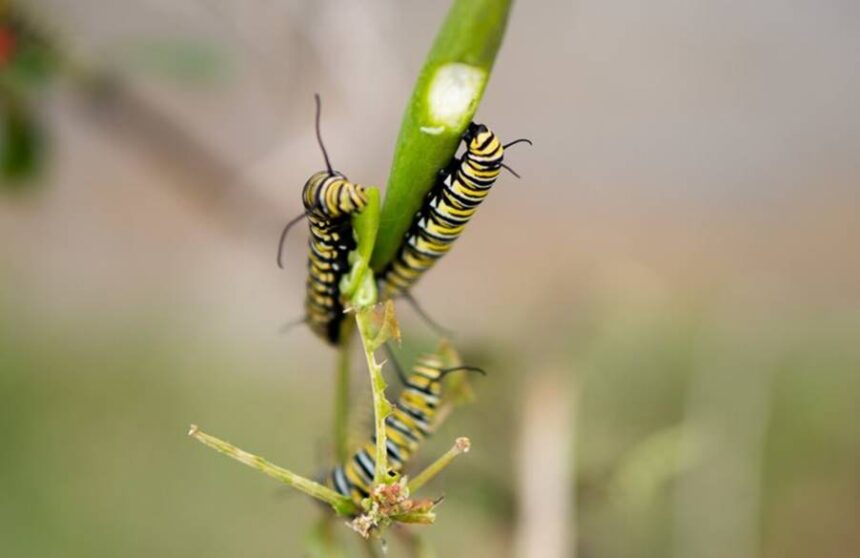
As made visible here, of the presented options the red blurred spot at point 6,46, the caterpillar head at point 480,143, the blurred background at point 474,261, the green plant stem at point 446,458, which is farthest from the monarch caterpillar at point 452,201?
the red blurred spot at point 6,46

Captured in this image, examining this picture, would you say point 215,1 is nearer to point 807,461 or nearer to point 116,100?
point 116,100

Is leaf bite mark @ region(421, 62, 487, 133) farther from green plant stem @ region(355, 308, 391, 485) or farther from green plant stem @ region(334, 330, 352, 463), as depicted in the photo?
green plant stem @ region(334, 330, 352, 463)

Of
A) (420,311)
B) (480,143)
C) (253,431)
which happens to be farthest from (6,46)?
(253,431)

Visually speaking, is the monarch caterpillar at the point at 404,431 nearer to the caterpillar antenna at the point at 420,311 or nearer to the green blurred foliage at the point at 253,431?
the caterpillar antenna at the point at 420,311

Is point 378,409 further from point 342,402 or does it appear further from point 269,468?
point 342,402

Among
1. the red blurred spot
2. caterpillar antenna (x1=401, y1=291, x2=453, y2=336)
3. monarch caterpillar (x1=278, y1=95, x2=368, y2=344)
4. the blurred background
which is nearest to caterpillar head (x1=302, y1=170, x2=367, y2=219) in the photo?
monarch caterpillar (x1=278, y1=95, x2=368, y2=344)

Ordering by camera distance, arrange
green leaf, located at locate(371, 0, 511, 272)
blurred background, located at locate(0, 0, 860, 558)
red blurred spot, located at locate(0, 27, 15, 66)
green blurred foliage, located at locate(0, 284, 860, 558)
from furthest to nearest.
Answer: green blurred foliage, located at locate(0, 284, 860, 558) < blurred background, located at locate(0, 0, 860, 558) < red blurred spot, located at locate(0, 27, 15, 66) < green leaf, located at locate(371, 0, 511, 272)
